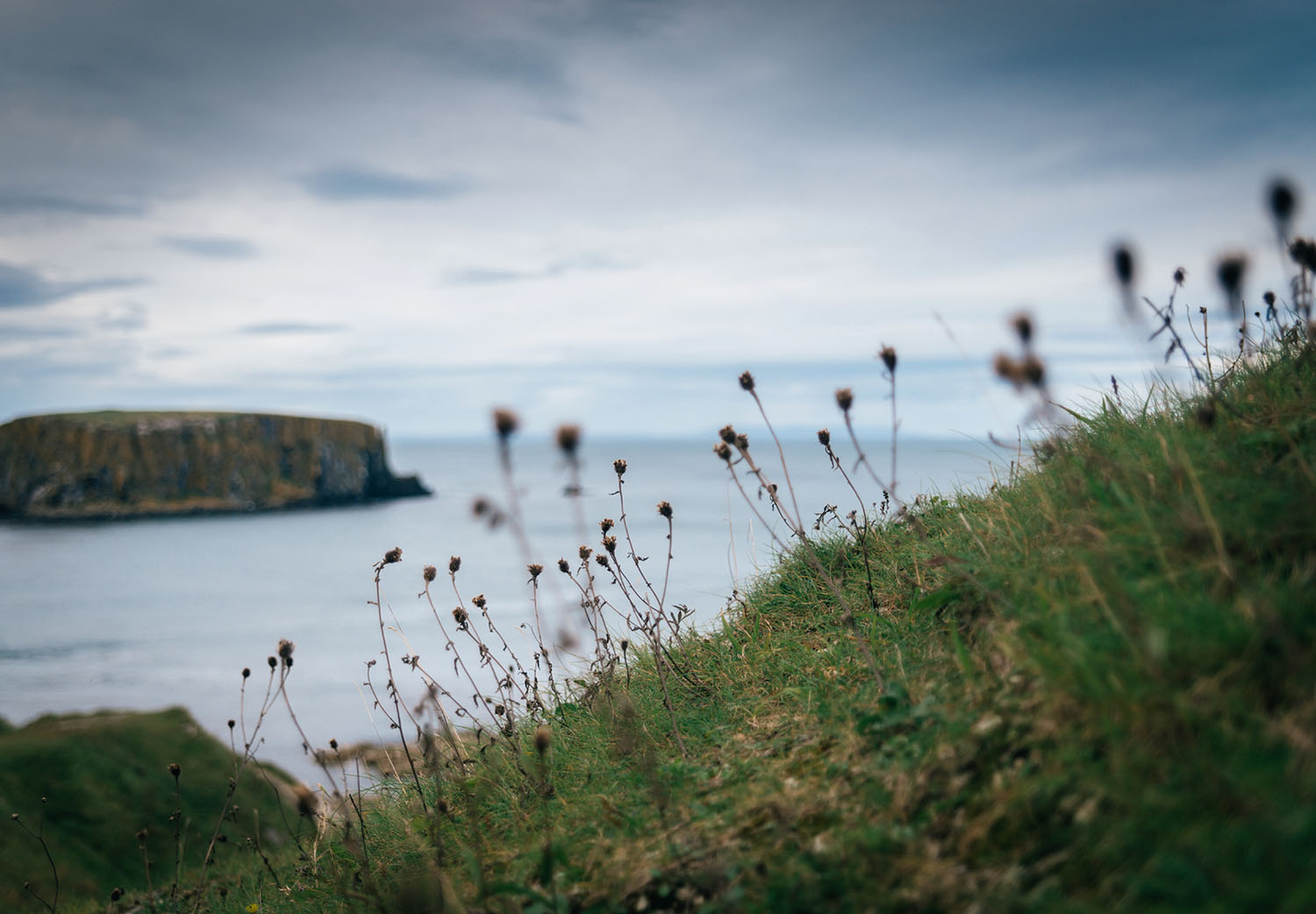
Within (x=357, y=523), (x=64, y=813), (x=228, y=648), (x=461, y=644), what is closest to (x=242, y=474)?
(x=357, y=523)

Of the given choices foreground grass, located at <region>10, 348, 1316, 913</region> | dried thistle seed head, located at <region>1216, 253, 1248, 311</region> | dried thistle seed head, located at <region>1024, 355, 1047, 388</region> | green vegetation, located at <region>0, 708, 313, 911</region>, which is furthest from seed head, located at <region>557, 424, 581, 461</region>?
green vegetation, located at <region>0, 708, 313, 911</region>

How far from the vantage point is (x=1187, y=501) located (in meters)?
2.48

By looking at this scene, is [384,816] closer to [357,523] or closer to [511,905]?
[511,905]

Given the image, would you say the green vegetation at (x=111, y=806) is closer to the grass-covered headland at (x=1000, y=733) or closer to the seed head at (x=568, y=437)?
the grass-covered headland at (x=1000, y=733)

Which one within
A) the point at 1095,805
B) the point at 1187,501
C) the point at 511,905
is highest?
the point at 1187,501

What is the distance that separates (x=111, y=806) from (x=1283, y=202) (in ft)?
38.6

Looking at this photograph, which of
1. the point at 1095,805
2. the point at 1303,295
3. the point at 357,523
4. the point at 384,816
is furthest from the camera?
the point at 357,523

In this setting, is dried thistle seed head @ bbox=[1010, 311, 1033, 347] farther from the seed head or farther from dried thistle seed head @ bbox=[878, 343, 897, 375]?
the seed head

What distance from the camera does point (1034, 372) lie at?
2484 mm

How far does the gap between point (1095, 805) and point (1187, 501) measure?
116 centimetres

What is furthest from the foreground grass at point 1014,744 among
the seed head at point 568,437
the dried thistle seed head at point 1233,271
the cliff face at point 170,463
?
the cliff face at point 170,463

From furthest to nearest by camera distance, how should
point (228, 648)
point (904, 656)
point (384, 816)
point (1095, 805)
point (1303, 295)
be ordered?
point (228, 648), point (384, 816), point (904, 656), point (1303, 295), point (1095, 805)

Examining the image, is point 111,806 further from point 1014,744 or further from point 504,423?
point 1014,744

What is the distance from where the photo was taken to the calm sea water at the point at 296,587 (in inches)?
515
